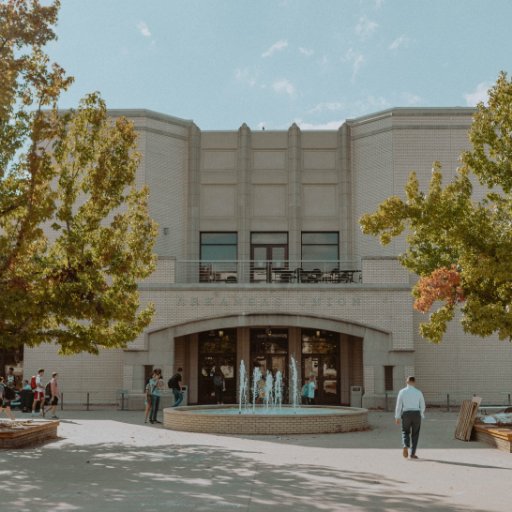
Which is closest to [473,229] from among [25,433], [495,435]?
[495,435]

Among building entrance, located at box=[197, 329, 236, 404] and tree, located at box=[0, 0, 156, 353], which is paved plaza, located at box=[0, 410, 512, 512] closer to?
tree, located at box=[0, 0, 156, 353]

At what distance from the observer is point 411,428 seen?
13500 millimetres

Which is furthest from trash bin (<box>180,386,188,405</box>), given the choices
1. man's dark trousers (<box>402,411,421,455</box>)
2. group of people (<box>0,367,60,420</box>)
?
man's dark trousers (<box>402,411,421,455</box>)

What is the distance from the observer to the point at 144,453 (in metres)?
14.3

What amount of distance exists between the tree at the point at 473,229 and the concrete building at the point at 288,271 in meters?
11.4

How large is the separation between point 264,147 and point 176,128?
3985 mm

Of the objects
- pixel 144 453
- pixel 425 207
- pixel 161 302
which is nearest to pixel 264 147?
pixel 161 302

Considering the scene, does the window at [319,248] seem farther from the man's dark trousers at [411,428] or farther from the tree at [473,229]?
the man's dark trousers at [411,428]

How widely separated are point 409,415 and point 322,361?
17.7 meters

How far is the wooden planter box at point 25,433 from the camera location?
14.8 metres

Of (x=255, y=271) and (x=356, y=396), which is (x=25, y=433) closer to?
(x=356, y=396)

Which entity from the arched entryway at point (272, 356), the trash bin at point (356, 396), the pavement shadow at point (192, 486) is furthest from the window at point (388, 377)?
the pavement shadow at point (192, 486)

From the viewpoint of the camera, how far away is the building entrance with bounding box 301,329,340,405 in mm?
31016

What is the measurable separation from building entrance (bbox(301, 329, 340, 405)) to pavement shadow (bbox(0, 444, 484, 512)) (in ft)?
56.9
